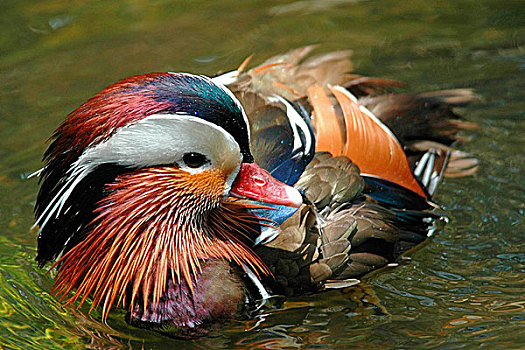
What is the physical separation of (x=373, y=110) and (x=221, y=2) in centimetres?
285

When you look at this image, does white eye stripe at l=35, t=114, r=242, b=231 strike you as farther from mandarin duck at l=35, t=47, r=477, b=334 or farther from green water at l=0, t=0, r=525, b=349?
green water at l=0, t=0, r=525, b=349

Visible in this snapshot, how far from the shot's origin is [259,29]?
680cm

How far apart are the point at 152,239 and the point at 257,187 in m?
0.60

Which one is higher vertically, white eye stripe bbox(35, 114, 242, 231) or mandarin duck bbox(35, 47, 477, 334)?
white eye stripe bbox(35, 114, 242, 231)

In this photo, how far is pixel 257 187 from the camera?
12.3 feet

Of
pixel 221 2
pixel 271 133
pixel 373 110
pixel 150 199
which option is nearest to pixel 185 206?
pixel 150 199

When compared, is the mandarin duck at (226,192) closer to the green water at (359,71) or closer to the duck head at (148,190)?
the duck head at (148,190)

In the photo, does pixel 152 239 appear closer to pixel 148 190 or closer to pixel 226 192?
pixel 148 190

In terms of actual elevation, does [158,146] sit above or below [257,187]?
above

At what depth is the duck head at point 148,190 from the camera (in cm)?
347

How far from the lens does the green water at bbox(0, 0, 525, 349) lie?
402cm

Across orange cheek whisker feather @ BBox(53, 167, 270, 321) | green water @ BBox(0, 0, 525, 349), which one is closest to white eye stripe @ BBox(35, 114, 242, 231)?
orange cheek whisker feather @ BBox(53, 167, 270, 321)

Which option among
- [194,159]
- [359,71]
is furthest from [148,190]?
[359,71]

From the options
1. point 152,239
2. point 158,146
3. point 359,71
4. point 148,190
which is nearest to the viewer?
point 158,146
